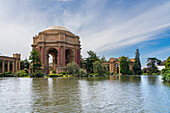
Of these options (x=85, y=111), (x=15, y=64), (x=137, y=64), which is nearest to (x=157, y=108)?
(x=85, y=111)

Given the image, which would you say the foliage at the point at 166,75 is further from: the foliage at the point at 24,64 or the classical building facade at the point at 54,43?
the foliage at the point at 24,64

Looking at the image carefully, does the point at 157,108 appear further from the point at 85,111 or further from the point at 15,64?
the point at 15,64

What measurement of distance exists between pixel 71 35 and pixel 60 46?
8048 millimetres

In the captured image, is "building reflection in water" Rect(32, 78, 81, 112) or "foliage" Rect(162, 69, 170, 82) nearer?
"building reflection in water" Rect(32, 78, 81, 112)

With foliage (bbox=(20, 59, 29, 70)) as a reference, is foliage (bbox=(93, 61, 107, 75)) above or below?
below

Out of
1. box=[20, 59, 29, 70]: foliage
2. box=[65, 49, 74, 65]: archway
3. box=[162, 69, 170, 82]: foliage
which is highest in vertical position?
box=[65, 49, 74, 65]: archway

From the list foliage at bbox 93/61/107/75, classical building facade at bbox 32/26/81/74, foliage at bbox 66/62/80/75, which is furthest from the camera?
classical building facade at bbox 32/26/81/74

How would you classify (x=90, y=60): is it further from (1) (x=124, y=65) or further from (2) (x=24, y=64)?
(2) (x=24, y=64)

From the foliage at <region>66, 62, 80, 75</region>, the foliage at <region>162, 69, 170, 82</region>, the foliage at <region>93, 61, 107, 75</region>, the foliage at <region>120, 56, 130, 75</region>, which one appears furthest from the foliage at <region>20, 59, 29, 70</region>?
the foliage at <region>162, 69, 170, 82</region>

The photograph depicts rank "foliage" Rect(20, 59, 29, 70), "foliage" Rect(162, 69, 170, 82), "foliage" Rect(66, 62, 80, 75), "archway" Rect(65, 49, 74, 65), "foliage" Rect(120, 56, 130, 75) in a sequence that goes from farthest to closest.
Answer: "foliage" Rect(20, 59, 29, 70) < "foliage" Rect(120, 56, 130, 75) < "archway" Rect(65, 49, 74, 65) < "foliage" Rect(66, 62, 80, 75) < "foliage" Rect(162, 69, 170, 82)

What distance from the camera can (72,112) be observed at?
711 cm

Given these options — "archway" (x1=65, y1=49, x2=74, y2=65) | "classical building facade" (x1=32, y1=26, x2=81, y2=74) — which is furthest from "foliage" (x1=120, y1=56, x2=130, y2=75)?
"classical building facade" (x1=32, y1=26, x2=81, y2=74)

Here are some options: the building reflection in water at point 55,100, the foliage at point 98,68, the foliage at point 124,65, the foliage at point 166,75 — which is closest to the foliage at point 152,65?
the foliage at point 124,65

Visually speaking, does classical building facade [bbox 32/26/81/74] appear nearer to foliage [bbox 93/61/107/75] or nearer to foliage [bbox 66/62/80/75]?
foliage [bbox 66/62/80/75]
